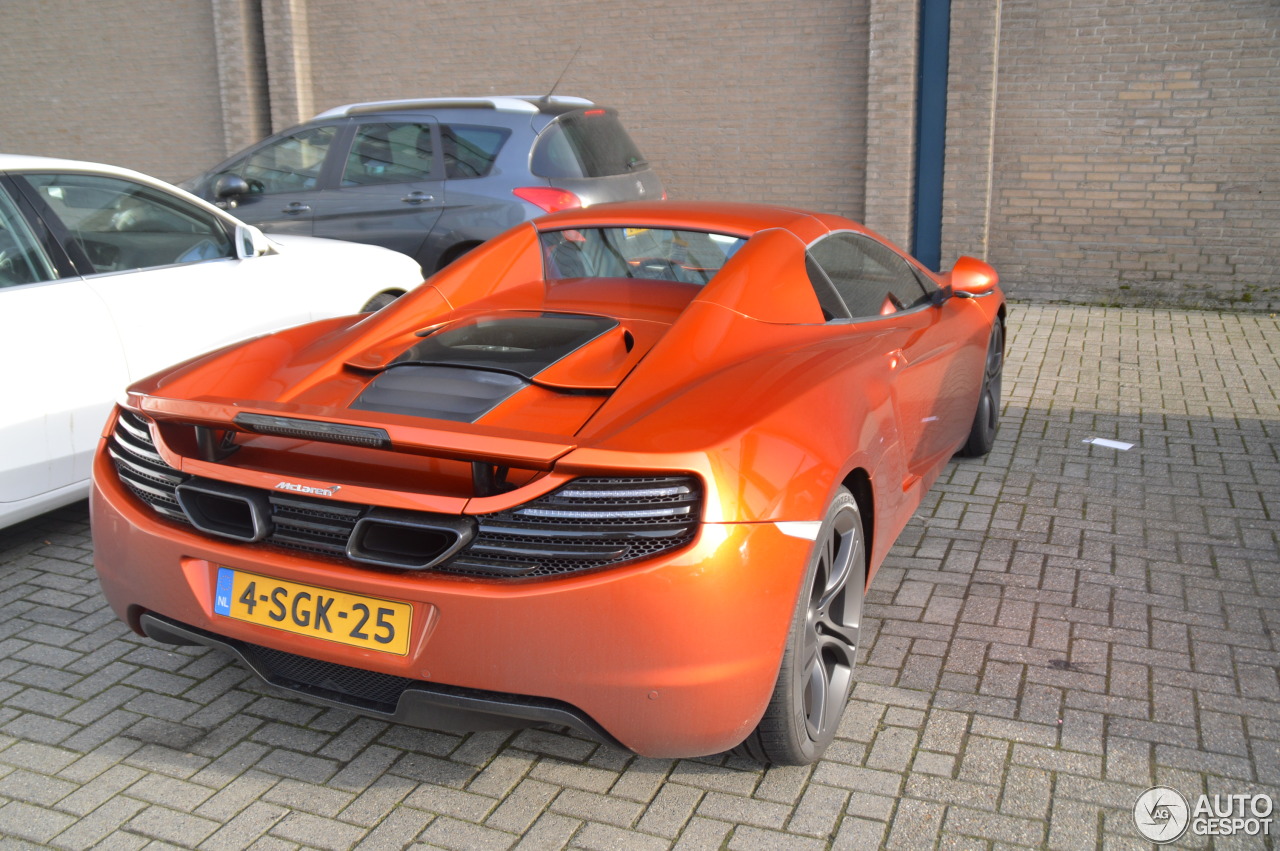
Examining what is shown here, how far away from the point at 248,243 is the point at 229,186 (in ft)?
8.63

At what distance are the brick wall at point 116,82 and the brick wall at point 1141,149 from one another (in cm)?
960

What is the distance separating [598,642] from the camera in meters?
2.31

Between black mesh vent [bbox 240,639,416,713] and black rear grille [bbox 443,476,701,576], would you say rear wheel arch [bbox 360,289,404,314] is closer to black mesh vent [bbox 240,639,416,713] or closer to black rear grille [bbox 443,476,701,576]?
black mesh vent [bbox 240,639,416,713]

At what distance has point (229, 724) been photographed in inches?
122

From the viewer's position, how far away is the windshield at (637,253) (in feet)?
12.2

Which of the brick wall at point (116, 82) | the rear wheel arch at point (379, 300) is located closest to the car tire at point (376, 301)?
the rear wheel arch at point (379, 300)

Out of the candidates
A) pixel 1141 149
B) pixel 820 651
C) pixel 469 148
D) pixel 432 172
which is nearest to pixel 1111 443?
pixel 820 651

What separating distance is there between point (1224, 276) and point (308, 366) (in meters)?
8.39

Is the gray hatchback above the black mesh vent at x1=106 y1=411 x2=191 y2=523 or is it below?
above

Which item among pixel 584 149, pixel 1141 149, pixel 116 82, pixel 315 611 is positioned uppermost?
pixel 116 82

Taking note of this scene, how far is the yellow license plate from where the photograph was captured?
243cm

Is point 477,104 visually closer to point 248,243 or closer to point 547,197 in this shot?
point 547,197

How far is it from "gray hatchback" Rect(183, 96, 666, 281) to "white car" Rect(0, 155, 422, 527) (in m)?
2.02

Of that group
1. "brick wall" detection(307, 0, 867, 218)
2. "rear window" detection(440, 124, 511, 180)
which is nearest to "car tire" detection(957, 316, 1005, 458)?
"rear window" detection(440, 124, 511, 180)
